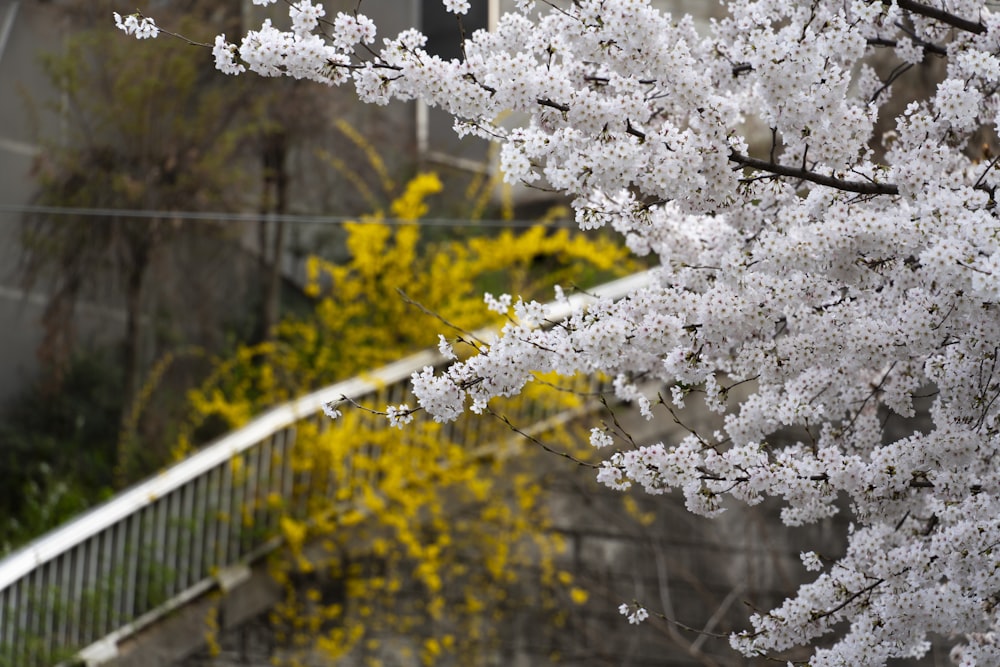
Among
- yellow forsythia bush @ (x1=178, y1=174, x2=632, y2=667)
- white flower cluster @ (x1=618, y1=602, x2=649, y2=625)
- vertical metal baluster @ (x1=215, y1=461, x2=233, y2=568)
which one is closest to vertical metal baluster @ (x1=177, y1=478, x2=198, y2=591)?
vertical metal baluster @ (x1=215, y1=461, x2=233, y2=568)

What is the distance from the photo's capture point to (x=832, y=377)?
3.29 meters

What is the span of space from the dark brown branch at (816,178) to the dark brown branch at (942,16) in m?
0.38

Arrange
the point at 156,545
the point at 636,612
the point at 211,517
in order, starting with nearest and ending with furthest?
the point at 636,612, the point at 156,545, the point at 211,517

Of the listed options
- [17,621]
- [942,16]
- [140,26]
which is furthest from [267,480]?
[942,16]

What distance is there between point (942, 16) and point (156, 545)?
15.8 ft

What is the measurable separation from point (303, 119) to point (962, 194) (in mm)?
6321

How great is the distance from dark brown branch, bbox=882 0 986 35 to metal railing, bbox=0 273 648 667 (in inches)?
110

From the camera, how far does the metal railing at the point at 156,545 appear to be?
5.91 meters

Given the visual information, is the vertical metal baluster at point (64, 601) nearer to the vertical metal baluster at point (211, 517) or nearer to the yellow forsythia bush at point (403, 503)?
the vertical metal baluster at point (211, 517)

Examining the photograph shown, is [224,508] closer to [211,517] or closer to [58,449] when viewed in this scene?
[211,517]

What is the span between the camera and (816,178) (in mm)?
2789

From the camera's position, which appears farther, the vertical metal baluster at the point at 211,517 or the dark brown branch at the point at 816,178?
the vertical metal baluster at the point at 211,517

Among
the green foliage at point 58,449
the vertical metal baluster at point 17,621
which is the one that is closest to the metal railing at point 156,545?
the vertical metal baluster at point 17,621

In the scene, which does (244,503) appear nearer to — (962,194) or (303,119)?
(303,119)
